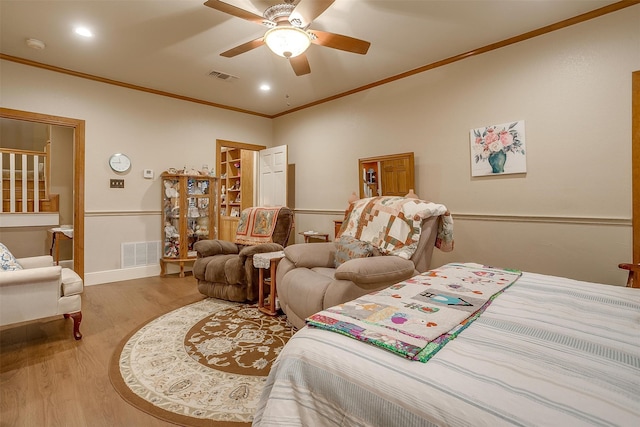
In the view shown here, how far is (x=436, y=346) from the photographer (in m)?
0.78

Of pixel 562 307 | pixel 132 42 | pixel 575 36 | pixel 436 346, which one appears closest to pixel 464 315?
pixel 436 346

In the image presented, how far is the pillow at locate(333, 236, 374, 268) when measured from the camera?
7.55 feet

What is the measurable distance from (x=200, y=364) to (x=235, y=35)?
9.53 ft

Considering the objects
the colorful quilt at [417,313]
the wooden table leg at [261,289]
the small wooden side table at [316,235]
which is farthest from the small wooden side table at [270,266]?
the small wooden side table at [316,235]

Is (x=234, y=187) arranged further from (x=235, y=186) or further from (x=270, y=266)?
(x=270, y=266)

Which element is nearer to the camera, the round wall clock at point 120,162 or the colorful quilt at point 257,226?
the colorful quilt at point 257,226

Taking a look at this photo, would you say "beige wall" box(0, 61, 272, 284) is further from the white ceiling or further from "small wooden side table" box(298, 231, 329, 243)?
"small wooden side table" box(298, 231, 329, 243)

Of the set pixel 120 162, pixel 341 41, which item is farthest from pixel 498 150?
pixel 120 162

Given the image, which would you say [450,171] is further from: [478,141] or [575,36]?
[575,36]

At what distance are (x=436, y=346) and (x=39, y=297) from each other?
2.66m

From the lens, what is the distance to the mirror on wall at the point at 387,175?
3.76m

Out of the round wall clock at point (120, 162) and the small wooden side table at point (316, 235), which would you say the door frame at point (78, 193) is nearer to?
the round wall clock at point (120, 162)

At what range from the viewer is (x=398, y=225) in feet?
7.55

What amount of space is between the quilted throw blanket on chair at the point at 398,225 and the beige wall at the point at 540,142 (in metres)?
1.22
